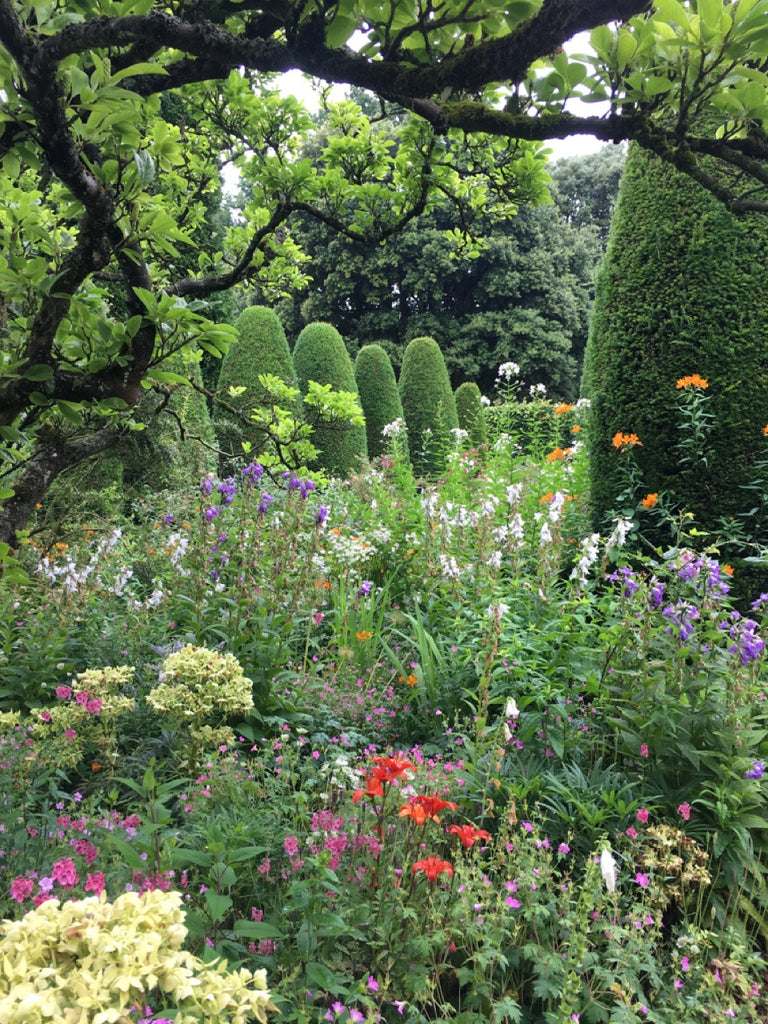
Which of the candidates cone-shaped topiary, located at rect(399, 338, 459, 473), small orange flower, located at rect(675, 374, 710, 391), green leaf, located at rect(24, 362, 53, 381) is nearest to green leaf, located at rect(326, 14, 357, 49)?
green leaf, located at rect(24, 362, 53, 381)

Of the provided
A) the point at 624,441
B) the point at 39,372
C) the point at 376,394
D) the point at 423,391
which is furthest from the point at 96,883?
the point at 423,391

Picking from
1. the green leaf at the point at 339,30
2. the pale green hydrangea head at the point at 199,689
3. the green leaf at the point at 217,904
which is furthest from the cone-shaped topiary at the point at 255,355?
the green leaf at the point at 217,904

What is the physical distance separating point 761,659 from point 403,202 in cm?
249

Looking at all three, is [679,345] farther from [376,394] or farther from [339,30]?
[376,394]

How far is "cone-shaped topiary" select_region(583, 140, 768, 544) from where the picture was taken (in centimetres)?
462

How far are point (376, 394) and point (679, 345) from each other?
1024 centimetres

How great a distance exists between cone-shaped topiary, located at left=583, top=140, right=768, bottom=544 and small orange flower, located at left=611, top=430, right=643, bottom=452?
33 mm

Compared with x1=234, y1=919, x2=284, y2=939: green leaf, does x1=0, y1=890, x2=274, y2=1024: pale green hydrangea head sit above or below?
above

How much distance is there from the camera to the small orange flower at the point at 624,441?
4820 mm

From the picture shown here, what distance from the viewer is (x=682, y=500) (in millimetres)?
4707

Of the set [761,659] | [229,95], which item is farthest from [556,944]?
[229,95]

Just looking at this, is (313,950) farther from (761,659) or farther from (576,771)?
(761,659)

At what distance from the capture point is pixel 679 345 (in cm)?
482

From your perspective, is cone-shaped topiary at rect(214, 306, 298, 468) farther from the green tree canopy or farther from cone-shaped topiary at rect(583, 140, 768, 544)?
the green tree canopy
